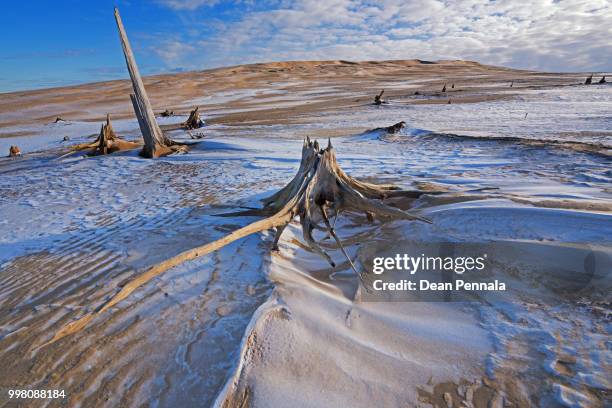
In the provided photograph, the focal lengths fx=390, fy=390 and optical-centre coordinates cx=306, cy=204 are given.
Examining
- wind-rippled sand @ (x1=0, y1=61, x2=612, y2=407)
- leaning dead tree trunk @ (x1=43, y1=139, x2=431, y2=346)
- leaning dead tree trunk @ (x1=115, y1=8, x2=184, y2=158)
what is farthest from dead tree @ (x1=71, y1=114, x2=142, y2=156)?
leaning dead tree trunk @ (x1=43, y1=139, x2=431, y2=346)

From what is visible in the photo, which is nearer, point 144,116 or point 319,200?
point 319,200

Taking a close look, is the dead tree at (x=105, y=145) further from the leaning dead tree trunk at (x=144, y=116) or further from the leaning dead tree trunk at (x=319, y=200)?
the leaning dead tree trunk at (x=319, y=200)

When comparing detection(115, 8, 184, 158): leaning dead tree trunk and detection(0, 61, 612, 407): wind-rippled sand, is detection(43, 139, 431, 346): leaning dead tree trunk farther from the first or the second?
detection(115, 8, 184, 158): leaning dead tree trunk

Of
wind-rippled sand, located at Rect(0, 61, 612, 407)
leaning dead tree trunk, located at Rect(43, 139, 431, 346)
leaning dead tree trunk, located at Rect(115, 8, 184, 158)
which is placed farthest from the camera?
leaning dead tree trunk, located at Rect(115, 8, 184, 158)

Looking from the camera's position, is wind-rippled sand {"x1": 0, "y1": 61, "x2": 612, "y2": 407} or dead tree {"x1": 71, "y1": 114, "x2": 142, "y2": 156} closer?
wind-rippled sand {"x1": 0, "y1": 61, "x2": 612, "y2": 407}

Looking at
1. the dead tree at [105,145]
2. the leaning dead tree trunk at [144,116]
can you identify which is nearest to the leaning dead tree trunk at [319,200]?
the leaning dead tree trunk at [144,116]

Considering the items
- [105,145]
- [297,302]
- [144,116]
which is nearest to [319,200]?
[297,302]

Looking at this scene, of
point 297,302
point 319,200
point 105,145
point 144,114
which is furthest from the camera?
point 105,145

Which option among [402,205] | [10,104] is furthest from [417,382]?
[10,104]

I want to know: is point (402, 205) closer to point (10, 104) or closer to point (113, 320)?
point (113, 320)

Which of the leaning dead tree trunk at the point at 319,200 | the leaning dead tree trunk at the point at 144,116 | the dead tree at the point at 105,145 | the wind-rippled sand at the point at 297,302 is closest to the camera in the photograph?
the wind-rippled sand at the point at 297,302

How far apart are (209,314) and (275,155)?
4.08 m

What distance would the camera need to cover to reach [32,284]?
2.34 meters

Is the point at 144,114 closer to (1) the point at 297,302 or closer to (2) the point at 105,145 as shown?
(2) the point at 105,145
